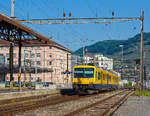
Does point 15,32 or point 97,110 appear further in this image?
point 15,32

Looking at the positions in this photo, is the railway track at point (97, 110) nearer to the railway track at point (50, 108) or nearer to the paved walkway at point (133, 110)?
the railway track at point (50, 108)

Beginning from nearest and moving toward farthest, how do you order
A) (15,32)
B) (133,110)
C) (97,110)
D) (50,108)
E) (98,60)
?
1. (133,110)
2. (97,110)
3. (50,108)
4. (15,32)
5. (98,60)

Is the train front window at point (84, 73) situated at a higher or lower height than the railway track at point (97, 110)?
higher

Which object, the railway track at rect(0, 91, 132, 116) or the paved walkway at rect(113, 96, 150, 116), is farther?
the railway track at rect(0, 91, 132, 116)

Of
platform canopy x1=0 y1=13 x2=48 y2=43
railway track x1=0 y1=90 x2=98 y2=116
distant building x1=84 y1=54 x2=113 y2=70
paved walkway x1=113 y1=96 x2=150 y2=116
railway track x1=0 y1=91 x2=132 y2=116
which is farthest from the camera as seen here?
distant building x1=84 y1=54 x2=113 y2=70

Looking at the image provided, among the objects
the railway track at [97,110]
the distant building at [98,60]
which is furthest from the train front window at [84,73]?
the railway track at [97,110]

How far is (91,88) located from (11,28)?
9.77m

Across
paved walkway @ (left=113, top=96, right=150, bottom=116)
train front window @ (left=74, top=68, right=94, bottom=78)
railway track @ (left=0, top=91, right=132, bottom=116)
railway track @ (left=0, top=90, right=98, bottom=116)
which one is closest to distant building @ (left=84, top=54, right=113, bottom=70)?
train front window @ (left=74, top=68, right=94, bottom=78)

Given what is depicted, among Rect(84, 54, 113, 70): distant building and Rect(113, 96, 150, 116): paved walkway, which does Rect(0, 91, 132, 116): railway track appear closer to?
Rect(113, 96, 150, 116): paved walkway

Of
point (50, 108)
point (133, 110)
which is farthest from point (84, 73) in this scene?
point (133, 110)

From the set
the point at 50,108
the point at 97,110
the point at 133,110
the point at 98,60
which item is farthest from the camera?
the point at 98,60

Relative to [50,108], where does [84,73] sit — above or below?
above

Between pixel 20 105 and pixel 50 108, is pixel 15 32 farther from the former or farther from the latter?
pixel 50 108

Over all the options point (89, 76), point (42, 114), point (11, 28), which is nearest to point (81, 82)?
point (89, 76)
